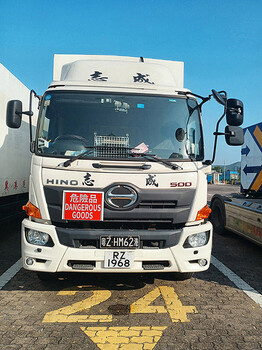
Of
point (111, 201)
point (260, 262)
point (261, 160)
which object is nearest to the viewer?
point (111, 201)

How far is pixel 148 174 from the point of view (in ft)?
11.1

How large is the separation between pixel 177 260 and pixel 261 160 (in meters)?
4.09

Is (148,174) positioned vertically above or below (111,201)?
above

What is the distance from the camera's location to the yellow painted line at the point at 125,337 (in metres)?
2.59

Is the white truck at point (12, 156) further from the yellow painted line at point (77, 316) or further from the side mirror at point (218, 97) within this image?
the side mirror at point (218, 97)

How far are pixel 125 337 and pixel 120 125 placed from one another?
96.6 inches

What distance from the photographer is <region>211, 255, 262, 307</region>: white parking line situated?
368cm

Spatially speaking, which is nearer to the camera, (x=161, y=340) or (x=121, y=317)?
(x=161, y=340)

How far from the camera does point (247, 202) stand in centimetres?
624

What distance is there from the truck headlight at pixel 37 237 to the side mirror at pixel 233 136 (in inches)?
105

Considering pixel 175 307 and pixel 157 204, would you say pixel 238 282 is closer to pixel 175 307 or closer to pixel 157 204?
pixel 175 307

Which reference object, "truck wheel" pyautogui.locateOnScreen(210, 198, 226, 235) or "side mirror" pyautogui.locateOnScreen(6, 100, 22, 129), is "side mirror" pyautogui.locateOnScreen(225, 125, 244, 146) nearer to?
"side mirror" pyautogui.locateOnScreen(6, 100, 22, 129)

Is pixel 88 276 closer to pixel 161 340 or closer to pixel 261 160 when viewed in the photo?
pixel 161 340

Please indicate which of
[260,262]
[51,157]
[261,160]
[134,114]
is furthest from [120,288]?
[261,160]
